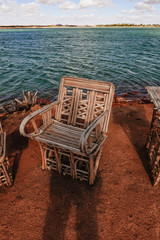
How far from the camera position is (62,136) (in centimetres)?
351

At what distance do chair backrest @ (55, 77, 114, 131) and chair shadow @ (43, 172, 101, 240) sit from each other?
1.55 metres

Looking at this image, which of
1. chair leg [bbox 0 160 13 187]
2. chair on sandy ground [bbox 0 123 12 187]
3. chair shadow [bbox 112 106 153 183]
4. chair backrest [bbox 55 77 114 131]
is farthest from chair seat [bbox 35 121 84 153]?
chair shadow [bbox 112 106 153 183]

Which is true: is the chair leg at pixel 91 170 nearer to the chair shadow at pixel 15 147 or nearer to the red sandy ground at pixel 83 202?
the red sandy ground at pixel 83 202

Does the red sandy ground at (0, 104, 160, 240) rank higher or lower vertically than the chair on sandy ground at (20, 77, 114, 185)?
lower

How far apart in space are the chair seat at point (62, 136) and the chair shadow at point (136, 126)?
2163 millimetres

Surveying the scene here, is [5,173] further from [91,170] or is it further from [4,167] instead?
[91,170]

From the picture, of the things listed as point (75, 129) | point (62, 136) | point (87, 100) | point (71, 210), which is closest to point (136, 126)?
point (87, 100)

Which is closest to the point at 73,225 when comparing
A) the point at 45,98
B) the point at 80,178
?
the point at 80,178

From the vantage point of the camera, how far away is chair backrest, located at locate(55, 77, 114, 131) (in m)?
3.77

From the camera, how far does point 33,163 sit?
14.0 feet

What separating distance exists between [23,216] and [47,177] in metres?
0.98

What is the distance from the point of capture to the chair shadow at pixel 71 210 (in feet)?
8.97

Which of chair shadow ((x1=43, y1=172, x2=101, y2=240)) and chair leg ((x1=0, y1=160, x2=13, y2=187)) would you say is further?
chair leg ((x1=0, y1=160, x2=13, y2=187))

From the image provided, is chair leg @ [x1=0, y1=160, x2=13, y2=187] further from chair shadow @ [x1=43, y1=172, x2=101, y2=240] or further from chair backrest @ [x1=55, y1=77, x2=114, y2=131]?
chair backrest @ [x1=55, y1=77, x2=114, y2=131]
